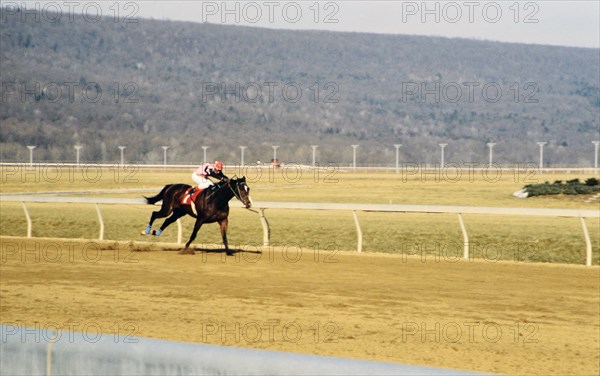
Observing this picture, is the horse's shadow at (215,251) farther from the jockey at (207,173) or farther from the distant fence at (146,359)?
the distant fence at (146,359)

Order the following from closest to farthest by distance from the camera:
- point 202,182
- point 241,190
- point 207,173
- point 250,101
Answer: point 241,190 < point 207,173 < point 202,182 < point 250,101

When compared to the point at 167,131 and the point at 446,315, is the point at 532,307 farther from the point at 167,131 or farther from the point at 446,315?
the point at 167,131

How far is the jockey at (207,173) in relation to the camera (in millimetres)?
18547

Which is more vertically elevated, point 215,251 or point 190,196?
point 190,196

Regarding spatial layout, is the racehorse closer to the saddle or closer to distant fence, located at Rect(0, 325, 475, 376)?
the saddle

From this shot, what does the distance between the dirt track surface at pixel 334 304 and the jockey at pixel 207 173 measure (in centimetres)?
131

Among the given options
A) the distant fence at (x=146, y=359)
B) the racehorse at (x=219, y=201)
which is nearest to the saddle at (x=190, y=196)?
the racehorse at (x=219, y=201)

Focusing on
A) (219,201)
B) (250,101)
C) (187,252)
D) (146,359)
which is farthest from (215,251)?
(250,101)

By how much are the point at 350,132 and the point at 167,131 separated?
29652 mm

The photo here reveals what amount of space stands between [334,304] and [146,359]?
8744 millimetres

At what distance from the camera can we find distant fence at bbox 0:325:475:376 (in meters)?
3.34

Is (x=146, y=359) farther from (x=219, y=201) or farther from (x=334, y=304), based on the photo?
(x=219, y=201)

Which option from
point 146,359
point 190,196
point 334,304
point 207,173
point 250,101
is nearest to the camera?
point 146,359

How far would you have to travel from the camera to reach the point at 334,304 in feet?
40.0
